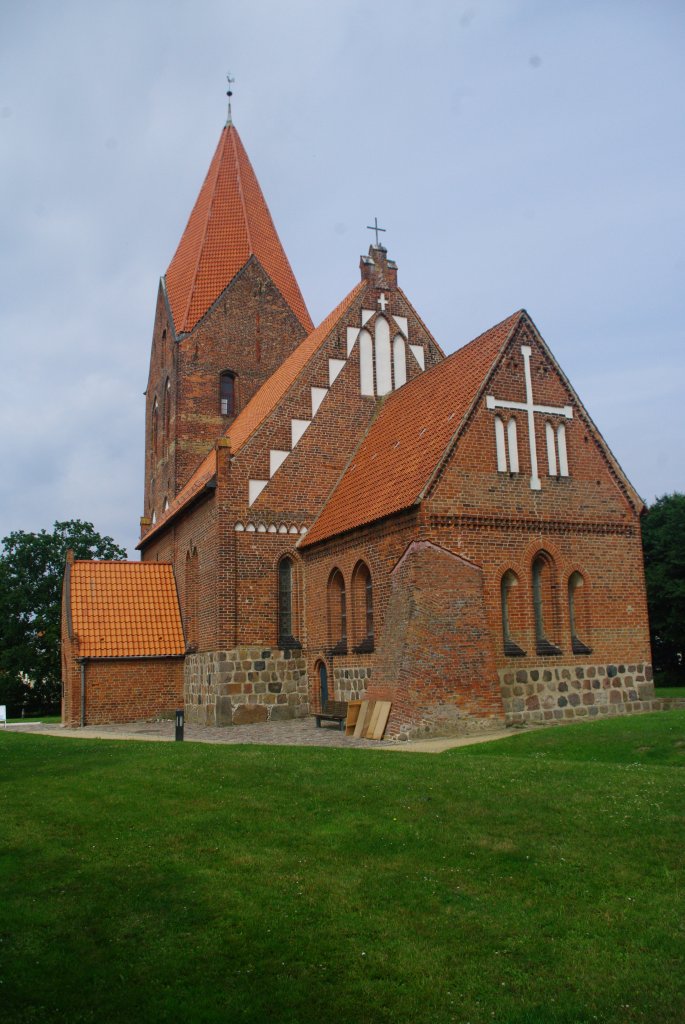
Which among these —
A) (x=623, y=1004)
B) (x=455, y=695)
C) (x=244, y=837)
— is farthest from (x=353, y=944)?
(x=455, y=695)

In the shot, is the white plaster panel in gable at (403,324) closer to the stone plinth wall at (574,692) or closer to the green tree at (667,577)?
the stone plinth wall at (574,692)

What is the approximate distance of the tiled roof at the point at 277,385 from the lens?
22.7 meters

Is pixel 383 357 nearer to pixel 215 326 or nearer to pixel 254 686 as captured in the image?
pixel 215 326

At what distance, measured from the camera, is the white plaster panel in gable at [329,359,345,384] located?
22688mm

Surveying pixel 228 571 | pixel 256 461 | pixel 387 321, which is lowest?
pixel 228 571

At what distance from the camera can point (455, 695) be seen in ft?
49.2

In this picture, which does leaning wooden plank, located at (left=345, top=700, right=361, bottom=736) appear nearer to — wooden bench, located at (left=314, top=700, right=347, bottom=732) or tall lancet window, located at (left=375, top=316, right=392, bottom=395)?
wooden bench, located at (left=314, top=700, right=347, bottom=732)

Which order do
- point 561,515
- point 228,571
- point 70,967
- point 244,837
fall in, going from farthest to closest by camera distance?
point 228,571, point 561,515, point 244,837, point 70,967

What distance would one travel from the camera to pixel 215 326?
29.3m

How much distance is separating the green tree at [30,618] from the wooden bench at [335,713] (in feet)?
96.3

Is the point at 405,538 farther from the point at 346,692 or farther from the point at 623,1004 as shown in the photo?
the point at 623,1004

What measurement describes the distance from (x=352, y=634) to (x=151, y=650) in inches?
276

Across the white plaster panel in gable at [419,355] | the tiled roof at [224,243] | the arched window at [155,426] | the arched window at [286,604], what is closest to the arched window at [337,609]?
the arched window at [286,604]

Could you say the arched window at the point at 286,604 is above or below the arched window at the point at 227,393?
below
